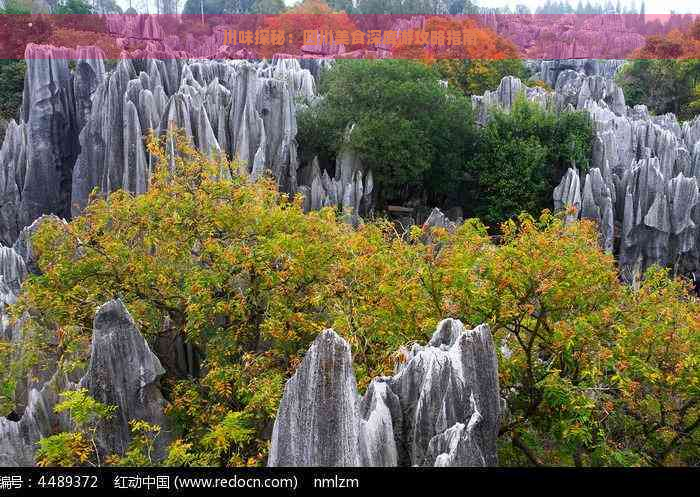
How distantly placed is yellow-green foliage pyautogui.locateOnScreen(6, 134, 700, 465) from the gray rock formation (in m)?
0.36

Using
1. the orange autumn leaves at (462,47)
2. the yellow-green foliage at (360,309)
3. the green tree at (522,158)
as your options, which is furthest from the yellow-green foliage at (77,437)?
the orange autumn leaves at (462,47)

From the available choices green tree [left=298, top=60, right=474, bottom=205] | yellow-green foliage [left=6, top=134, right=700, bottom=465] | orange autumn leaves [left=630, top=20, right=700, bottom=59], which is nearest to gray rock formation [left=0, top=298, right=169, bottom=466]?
yellow-green foliage [left=6, top=134, right=700, bottom=465]

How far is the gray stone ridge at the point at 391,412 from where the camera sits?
213 inches

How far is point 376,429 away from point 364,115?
67.7ft

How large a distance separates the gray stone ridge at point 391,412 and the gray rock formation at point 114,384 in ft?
8.45

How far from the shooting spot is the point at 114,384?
732 centimetres

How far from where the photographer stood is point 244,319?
9305 mm

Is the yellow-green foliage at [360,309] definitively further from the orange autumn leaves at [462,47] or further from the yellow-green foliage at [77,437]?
the orange autumn leaves at [462,47]

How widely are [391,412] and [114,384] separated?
333 centimetres

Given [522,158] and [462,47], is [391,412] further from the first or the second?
[462,47]

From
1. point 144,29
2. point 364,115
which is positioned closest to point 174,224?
point 364,115

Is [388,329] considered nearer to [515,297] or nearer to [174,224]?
[515,297]

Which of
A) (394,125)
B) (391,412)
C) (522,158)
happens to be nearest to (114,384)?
(391,412)

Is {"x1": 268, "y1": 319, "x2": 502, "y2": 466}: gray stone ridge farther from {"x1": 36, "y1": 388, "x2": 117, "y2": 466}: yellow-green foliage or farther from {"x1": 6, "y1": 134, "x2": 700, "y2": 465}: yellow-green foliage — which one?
{"x1": 36, "y1": 388, "x2": 117, "y2": 466}: yellow-green foliage
